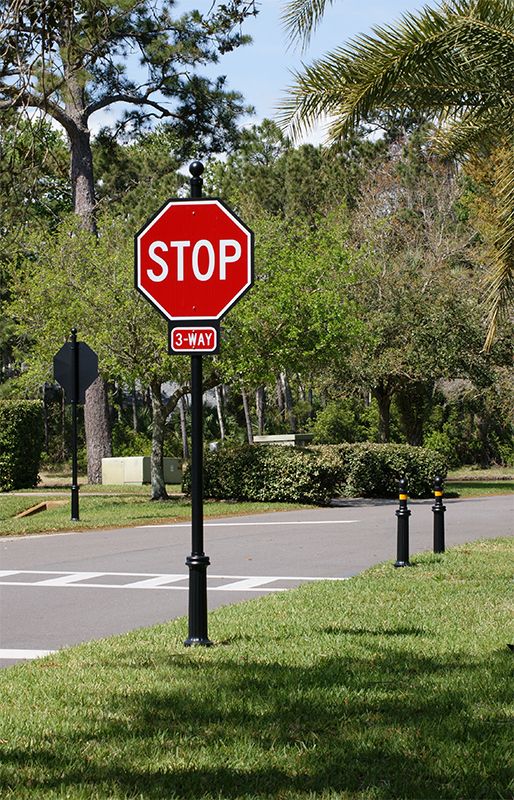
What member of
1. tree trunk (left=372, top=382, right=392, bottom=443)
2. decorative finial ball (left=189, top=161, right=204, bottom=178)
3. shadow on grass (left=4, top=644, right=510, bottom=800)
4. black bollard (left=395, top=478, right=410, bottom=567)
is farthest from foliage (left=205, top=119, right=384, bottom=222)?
shadow on grass (left=4, top=644, right=510, bottom=800)

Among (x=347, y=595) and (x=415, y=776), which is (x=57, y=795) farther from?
(x=347, y=595)

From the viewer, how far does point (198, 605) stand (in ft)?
27.1

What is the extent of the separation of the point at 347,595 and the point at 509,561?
3.57 meters

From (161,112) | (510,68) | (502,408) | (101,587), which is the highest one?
(161,112)

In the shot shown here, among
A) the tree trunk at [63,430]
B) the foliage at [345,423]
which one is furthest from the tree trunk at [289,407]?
the tree trunk at [63,430]

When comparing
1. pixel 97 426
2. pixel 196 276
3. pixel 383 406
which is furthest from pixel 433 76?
pixel 383 406

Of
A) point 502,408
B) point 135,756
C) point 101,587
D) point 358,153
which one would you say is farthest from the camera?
point 358,153

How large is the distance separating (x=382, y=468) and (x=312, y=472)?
385 centimetres

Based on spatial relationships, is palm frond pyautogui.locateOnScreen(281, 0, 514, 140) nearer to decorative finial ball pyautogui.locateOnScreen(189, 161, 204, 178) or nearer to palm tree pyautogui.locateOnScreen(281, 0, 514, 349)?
palm tree pyautogui.locateOnScreen(281, 0, 514, 349)

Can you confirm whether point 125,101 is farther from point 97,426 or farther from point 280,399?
point 280,399

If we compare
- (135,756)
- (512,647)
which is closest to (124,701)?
(135,756)

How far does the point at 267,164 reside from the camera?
4966cm

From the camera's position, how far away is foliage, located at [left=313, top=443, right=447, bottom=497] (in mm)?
28734

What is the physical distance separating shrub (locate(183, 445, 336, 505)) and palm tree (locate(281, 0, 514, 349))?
1087cm
